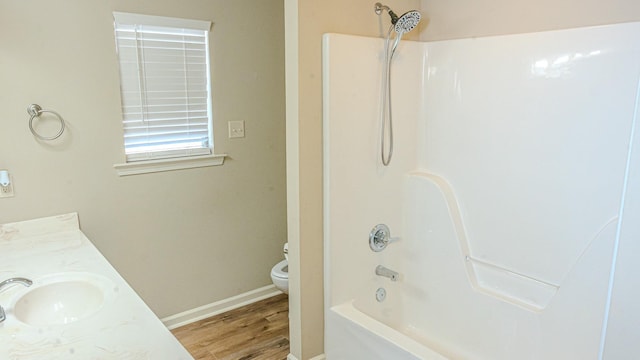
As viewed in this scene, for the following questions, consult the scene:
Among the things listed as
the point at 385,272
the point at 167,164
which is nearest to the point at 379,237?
the point at 385,272

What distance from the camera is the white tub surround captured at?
125cm

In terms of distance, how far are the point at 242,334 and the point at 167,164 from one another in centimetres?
117

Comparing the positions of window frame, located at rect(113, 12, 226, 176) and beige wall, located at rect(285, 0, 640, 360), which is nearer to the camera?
beige wall, located at rect(285, 0, 640, 360)

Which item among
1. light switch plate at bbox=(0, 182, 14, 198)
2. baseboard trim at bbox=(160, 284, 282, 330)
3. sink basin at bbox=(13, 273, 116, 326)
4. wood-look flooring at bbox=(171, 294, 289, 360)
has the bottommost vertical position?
wood-look flooring at bbox=(171, 294, 289, 360)

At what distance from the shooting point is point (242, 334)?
2.87 m

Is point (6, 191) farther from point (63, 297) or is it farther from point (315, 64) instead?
point (315, 64)

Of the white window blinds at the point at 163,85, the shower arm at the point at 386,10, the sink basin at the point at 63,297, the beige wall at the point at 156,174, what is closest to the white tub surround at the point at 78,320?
the sink basin at the point at 63,297

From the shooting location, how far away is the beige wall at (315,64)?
194 cm

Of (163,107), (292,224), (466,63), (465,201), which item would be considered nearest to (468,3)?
(466,63)

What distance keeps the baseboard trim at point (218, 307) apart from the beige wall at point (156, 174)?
43 mm

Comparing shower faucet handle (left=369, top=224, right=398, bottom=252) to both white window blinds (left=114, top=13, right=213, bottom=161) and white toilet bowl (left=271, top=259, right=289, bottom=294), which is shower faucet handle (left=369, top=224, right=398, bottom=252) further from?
white window blinds (left=114, top=13, right=213, bottom=161)

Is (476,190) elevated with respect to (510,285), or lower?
elevated

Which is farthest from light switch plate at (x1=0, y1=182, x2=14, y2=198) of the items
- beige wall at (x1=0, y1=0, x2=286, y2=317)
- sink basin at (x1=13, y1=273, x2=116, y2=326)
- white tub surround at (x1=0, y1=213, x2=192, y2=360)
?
sink basin at (x1=13, y1=273, x2=116, y2=326)

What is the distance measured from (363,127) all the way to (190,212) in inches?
54.3
